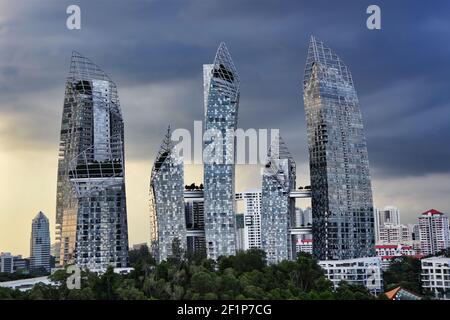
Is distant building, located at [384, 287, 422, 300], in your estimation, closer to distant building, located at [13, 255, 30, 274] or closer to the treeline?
the treeline

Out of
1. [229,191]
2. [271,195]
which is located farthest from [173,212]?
[271,195]

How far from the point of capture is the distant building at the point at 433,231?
5159 centimetres

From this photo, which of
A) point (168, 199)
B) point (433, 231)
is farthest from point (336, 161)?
point (433, 231)

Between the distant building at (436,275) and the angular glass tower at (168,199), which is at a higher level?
the angular glass tower at (168,199)

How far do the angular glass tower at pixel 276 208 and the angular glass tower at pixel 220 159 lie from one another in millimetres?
2829

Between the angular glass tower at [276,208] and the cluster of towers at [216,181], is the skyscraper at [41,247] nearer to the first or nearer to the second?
the cluster of towers at [216,181]

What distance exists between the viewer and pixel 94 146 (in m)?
35.2

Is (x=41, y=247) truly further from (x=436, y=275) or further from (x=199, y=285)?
(x=199, y=285)

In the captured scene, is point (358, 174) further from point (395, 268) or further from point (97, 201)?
point (97, 201)

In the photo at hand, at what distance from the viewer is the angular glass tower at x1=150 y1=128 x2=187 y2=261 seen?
31484mm

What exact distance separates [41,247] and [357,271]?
62.0 feet

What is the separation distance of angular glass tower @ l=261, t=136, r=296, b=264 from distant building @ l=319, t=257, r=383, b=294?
519 cm

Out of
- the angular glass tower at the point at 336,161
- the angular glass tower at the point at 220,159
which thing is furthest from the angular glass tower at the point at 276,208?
the angular glass tower at the point at 220,159

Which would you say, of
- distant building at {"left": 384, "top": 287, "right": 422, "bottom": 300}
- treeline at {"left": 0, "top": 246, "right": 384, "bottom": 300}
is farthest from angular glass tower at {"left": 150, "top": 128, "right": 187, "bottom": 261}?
distant building at {"left": 384, "top": 287, "right": 422, "bottom": 300}
